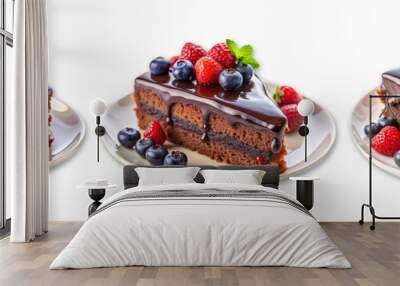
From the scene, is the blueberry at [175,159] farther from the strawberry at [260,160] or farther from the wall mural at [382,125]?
the wall mural at [382,125]

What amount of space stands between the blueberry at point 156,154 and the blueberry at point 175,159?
0.06 metres

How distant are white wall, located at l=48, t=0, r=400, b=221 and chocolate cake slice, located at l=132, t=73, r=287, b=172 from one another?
33cm

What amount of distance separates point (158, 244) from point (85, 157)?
2943 mm

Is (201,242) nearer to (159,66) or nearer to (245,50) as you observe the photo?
(159,66)

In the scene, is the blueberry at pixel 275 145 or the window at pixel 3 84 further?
the blueberry at pixel 275 145

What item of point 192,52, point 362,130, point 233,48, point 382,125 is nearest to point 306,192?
point 362,130

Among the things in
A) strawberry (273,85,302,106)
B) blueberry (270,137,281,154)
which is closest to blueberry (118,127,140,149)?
blueberry (270,137,281,154)

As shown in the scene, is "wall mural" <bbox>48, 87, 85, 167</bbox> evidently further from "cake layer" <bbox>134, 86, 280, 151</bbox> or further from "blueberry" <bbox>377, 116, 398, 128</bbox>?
"blueberry" <bbox>377, 116, 398, 128</bbox>

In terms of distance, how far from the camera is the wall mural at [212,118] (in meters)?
6.77

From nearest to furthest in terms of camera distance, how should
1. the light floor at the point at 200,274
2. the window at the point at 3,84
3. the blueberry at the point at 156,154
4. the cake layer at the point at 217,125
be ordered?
1. the light floor at the point at 200,274
2. the window at the point at 3,84
3. the cake layer at the point at 217,125
4. the blueberry at the point at 156,154

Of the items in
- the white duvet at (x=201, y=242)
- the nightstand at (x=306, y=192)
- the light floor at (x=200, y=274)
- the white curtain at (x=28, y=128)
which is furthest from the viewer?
the nightstand at (x=306, y=192)

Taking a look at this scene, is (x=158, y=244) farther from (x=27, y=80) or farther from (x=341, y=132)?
(x=341, y=132)

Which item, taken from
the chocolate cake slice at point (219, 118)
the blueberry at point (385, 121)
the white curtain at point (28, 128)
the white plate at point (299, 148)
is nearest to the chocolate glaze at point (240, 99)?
the chocolate cake slice at point (219, 118)

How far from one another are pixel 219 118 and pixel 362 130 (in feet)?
5.54
